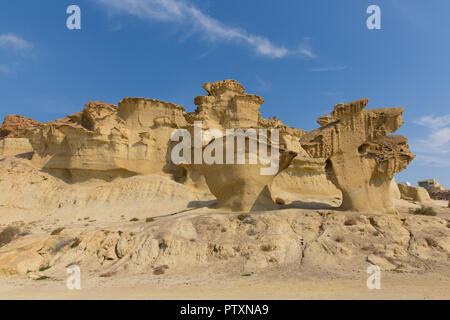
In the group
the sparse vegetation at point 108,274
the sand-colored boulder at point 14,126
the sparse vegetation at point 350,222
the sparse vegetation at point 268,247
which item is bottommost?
the sparse vegetation at point 108,274

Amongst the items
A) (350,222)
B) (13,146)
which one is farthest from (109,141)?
(350,222)

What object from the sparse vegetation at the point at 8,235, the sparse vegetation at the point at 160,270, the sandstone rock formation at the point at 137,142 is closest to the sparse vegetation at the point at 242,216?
the sparse vegetation at the point at 160,270

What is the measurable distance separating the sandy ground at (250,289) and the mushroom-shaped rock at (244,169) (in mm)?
8548

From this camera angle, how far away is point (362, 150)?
51.2ft

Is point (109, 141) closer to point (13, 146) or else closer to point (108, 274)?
point (13, 146)

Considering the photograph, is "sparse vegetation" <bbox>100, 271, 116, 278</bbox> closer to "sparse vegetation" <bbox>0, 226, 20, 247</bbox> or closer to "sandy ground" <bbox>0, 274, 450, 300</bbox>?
"sandy ground" <bbox>0, 274, 450, 300</bbox>

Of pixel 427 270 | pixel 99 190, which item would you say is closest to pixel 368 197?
pixel 427 270

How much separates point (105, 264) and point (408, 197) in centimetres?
3376

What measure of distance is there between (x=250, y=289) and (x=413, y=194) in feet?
109

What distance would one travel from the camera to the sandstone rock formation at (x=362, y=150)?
14.9 metres

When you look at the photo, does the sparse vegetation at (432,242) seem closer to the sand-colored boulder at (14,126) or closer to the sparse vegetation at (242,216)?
the sparse vegetation at (242,216)

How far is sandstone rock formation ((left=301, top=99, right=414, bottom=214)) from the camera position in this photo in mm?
14875

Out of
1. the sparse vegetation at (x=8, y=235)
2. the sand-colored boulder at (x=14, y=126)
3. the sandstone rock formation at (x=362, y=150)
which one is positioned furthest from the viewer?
the sand-colored boulder at (x=14, y=126)
